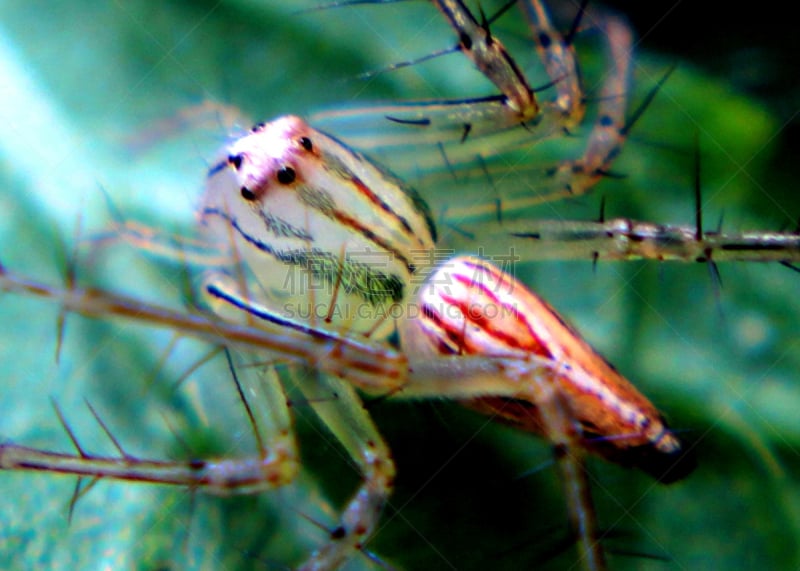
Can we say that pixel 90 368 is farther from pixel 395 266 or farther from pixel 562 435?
pixel 562 435

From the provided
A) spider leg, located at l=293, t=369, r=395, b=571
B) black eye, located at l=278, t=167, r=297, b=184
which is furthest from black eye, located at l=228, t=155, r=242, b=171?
spider leg, located at l=293, t=369, r=395, b=571

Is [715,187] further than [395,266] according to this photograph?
Yes

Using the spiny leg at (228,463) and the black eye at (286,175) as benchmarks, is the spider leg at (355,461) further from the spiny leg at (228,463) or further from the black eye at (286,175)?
the black eye at (286,175)

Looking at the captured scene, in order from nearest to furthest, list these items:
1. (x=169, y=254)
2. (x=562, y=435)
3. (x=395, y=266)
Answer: (x=562, y=435), (x=395, y=266), (x=169, y=254)

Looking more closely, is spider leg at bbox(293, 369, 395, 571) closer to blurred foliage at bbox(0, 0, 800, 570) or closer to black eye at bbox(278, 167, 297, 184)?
blurred foliage at bbox(0, 0, 800, 570)

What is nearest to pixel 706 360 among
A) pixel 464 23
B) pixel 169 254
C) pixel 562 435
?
pixel 562 435

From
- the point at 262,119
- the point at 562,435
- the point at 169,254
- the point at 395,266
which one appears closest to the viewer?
the point at 562,435

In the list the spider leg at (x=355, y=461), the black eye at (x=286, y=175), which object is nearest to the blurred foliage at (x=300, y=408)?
the spider leg at (x=355, y=461)

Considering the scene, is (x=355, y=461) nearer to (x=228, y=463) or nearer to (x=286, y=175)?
(x=228, y=463)
